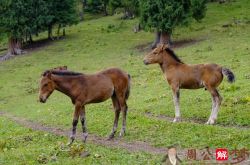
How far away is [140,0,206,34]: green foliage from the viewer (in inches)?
1753

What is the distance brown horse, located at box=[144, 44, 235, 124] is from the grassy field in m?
0.91

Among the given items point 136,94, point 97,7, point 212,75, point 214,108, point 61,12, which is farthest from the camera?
point 97,7

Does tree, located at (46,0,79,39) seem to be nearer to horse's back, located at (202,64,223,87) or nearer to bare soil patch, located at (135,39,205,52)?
bare soil patch, located at (135,39,205,52)

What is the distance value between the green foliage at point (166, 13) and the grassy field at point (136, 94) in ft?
9.05

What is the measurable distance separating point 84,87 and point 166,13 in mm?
29613

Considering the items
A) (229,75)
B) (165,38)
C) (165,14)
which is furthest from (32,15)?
(229,75)

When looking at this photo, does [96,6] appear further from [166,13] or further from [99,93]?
[99,93]

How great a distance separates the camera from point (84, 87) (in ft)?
53.9

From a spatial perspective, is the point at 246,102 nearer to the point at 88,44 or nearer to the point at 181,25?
the point at 181,25

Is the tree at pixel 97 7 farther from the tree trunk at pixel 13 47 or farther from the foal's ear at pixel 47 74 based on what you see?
the foal's ear at pixel 47 74

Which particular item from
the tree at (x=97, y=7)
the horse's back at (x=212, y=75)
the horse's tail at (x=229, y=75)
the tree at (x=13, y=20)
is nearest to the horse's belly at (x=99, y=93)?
the horse's back at (x=212, y=75)

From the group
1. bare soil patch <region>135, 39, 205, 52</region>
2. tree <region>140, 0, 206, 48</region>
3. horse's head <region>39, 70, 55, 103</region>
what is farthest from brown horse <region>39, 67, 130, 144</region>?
tree <region>140, 0, 206, 48</region>

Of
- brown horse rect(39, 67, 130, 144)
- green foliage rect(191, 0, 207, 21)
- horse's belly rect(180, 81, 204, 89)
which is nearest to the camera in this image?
brown horse rect(39, 67, 130, 144)

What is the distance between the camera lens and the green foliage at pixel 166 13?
146 feet
